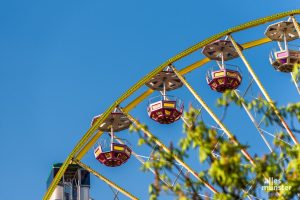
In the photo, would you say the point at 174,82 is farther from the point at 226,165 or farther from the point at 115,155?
the point at 226,165

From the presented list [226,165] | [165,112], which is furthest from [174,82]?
[226,165]

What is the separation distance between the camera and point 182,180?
17.1 meters

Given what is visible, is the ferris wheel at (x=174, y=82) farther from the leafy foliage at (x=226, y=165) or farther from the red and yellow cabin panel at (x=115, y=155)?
the leafy foliage at (x=226, y=165)

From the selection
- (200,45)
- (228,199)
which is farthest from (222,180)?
(200,45)

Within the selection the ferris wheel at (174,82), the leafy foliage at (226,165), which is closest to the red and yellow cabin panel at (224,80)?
the ferris wheel at (174,82)

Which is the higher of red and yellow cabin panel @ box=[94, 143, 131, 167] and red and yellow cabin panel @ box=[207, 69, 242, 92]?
red and yellow cabin panel @ box=[207, 69, 242, 92]

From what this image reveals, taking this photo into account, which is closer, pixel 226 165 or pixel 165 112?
pixel 226 165

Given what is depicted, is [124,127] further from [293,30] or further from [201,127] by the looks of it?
[201,127]

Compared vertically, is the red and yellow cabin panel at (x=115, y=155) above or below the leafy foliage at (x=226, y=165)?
above

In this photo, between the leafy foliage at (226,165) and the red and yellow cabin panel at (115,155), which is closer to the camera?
the leafy foliage at (226,165)

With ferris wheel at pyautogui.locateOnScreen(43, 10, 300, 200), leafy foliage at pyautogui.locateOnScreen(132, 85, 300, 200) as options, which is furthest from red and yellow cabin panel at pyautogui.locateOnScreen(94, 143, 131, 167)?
leafy foliage at pyautogui.locateOnScreen(132, 85, 300, 200)

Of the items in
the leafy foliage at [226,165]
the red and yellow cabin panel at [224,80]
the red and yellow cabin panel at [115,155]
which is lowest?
the leafy foliage at [226,165]

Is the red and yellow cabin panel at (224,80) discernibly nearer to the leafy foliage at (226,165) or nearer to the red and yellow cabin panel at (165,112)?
the red and yellow cabin panel at (165,112)

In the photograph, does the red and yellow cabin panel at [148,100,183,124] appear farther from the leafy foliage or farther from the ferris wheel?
the leafy foliage
